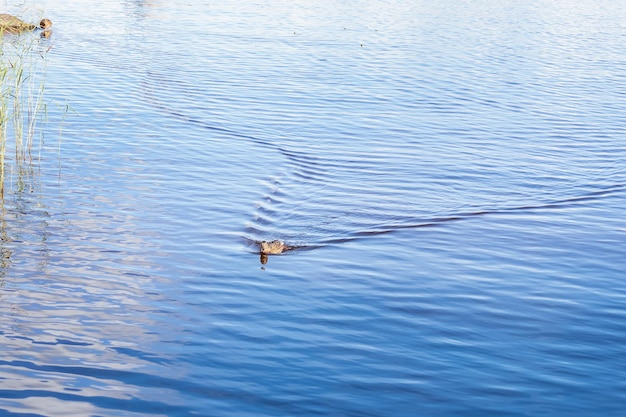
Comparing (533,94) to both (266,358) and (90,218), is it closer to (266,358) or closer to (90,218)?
(90,218)

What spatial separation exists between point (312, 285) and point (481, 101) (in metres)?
11.5

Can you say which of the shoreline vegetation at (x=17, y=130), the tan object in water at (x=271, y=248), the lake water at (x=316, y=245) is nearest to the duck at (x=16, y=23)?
the lake water at (x=316, y=245)

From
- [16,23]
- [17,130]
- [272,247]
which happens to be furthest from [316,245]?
[16,23]

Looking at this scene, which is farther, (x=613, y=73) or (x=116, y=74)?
(x=613, y=73)

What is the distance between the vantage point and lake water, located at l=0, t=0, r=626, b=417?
24.3 feet

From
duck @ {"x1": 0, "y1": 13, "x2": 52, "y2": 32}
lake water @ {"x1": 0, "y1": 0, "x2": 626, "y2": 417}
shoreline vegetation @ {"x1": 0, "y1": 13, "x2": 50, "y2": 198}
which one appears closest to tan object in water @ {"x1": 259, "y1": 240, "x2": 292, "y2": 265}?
lake water @ {"x1": 0, "y1": 0, "x2": 626, "y2": 417}

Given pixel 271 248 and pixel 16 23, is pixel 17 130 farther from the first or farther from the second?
pixel 16 23

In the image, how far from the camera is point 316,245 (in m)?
10.7

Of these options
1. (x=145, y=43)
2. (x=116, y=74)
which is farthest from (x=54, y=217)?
(x=145, y=43)

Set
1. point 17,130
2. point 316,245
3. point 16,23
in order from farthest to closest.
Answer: point 16,23
point 17,130
point 316,245

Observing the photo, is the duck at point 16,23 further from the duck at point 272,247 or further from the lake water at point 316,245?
the duck at point 272,247

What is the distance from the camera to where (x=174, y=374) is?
749 centimetres

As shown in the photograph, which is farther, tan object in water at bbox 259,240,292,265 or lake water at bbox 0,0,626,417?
tan object in water at bbox 259,240,292,265

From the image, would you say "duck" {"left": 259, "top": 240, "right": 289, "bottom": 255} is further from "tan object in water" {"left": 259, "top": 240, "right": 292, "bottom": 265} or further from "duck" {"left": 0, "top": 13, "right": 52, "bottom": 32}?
"duck" {"left": 0, "top": 13, "right": 52, "bottom": 32}
